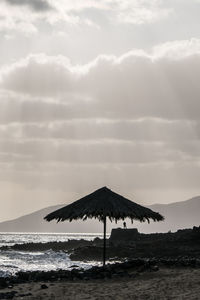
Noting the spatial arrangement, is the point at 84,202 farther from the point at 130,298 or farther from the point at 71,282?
the point at 130,298

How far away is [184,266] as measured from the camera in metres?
22.8

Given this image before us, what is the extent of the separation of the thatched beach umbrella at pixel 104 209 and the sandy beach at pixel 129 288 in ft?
9.52

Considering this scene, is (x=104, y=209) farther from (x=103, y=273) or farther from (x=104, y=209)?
(x=103, y=273)

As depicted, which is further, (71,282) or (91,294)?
(71,282)

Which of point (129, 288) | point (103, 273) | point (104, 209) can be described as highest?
point (104, 209)

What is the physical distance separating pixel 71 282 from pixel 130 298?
402 centimetres

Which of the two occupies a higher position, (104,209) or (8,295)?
(104,209)

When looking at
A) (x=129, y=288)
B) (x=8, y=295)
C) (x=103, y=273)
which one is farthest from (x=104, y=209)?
(x=8, y=295)

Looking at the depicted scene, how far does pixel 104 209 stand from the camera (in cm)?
2280

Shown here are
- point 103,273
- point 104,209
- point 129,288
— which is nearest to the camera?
point 129,288

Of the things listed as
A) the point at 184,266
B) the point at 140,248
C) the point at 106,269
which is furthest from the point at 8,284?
the point at 140,248

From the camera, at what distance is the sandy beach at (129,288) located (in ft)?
58.4

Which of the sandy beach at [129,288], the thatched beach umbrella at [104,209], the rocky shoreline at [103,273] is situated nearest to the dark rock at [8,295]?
the sandy beach at [129,288]

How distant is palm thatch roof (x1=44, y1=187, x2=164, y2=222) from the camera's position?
22875mm
